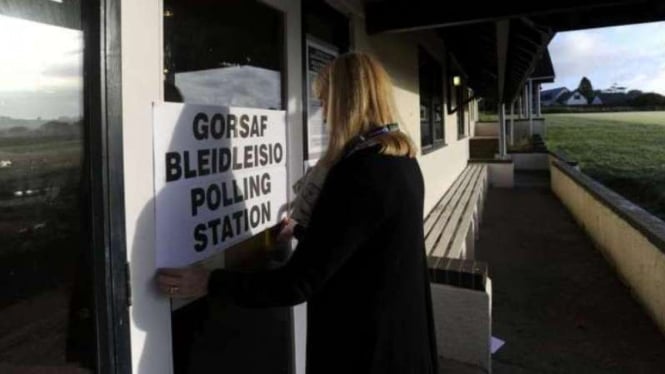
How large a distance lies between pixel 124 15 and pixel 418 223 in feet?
3.18

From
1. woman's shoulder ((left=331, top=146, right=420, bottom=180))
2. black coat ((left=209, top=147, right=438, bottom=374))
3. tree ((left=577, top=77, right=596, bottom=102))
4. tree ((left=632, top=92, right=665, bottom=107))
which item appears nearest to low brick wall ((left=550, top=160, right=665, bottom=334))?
black coat ((left=209, top=147, right=438, bottom=374))

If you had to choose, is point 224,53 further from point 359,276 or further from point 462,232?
point 462,232

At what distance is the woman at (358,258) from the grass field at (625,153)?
909 cm

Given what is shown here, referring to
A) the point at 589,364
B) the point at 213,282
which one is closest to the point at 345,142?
the point at 213,282

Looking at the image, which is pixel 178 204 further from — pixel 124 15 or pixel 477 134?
pixel 477 134

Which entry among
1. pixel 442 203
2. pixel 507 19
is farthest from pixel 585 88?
pixel 507 19

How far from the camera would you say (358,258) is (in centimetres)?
132

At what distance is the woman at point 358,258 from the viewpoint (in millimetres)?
1253

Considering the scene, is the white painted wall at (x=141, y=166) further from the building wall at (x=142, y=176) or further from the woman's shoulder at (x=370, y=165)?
the woman's shoulder at (x=370, y=165)

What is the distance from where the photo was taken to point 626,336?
412 centimetres

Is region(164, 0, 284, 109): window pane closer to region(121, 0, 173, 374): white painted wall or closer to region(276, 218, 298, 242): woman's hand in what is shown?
region(121, 0, 173, 374): white painted wall

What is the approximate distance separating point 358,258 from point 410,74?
172 inches

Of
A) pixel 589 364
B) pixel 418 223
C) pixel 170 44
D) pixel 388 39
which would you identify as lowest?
pixel 589 364

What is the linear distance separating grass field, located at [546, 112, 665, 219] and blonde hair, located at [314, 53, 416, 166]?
9.12 m
